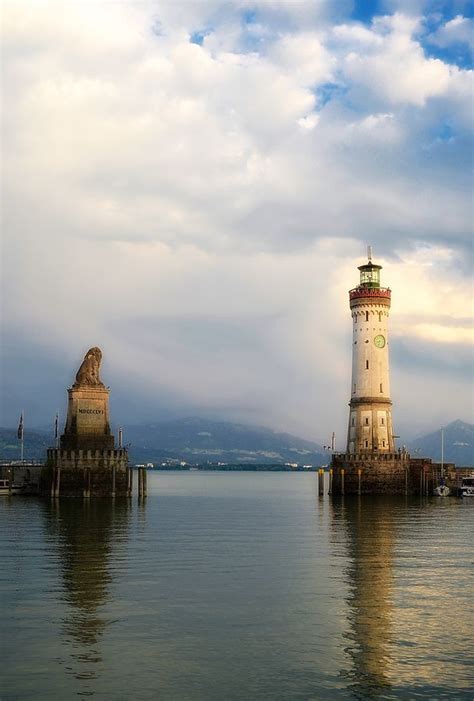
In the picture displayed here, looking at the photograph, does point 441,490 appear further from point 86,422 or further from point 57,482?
point 57,482

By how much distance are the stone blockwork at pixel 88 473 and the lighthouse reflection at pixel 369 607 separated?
101 feet

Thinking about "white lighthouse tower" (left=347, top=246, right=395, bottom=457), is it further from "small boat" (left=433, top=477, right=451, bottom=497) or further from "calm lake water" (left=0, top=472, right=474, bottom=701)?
"calm lake water" (left=0, top=472, right=474, bottom=701)

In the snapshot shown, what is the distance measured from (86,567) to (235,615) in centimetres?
1292

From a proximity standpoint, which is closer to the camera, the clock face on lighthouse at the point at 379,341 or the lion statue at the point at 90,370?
the lion statue at the point at 90,370

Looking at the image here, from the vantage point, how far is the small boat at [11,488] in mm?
100875

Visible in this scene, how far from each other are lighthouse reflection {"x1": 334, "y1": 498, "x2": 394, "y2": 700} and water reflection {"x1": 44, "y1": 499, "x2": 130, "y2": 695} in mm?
7517

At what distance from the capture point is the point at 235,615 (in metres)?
31.7

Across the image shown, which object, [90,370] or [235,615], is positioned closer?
[235,615]

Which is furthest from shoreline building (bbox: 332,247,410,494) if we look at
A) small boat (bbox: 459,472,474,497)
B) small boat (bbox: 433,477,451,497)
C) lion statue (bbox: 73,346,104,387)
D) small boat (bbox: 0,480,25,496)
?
small boat (bbox: 0,480,25,496)

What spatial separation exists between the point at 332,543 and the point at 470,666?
30835 mm

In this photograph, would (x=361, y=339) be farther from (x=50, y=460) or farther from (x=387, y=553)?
(x=387, y=553)

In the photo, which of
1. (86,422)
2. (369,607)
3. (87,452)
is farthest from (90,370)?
(369,607)

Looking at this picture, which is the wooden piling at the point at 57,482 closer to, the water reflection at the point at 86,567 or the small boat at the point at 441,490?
the water reflection at the point at 86,567

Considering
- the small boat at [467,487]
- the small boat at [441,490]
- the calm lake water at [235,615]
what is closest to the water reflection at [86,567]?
the calm lake water at [235,615]
